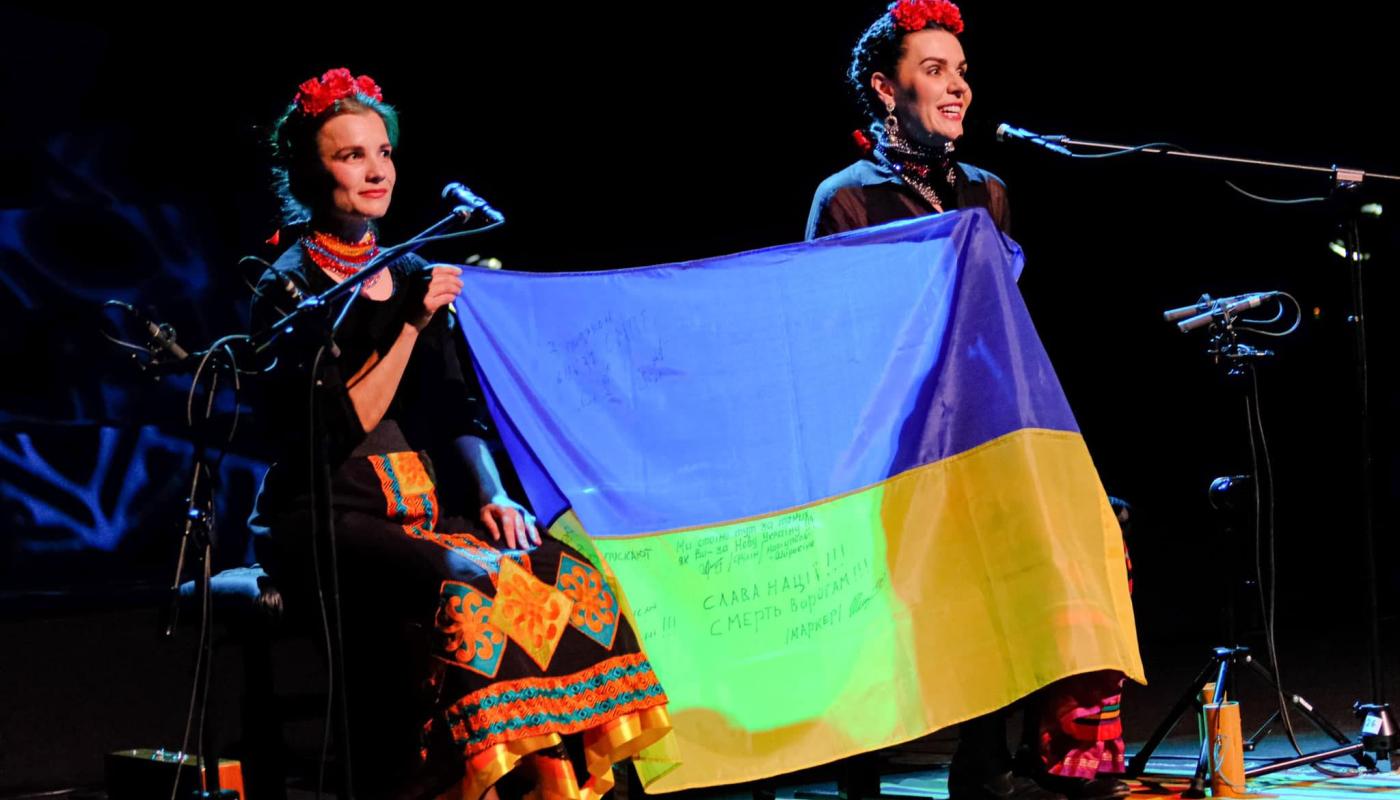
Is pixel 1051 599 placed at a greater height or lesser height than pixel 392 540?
lesser

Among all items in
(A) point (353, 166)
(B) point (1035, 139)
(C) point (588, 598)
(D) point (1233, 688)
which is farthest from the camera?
(D) point (1233, 688)

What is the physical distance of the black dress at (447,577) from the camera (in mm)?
2447

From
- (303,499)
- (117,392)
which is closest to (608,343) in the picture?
(303,499)

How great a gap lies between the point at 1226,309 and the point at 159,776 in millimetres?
2616

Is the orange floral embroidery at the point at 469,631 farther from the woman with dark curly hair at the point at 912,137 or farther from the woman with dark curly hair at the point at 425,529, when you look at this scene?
the woman with dark curly hair at the point at 912,137

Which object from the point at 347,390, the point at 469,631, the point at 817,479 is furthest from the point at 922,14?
the point at 469,631

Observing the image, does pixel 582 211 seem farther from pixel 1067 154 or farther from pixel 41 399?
pixel 1067 154

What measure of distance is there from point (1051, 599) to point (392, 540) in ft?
4.14

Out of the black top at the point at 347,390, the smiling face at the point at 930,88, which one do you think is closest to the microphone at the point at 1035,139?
the smiling face at the point at 930,88

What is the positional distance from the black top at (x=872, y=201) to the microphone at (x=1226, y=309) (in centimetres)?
57

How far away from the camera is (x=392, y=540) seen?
2.61 metres

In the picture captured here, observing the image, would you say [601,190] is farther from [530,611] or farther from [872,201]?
[530,611]

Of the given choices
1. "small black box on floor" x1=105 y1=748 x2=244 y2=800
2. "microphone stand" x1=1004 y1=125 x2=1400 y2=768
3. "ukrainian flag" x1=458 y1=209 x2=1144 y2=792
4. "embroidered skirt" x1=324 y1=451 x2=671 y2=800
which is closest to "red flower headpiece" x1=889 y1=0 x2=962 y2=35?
"microphone stand" x1=1004 y1=125 x2=1400 y2=768

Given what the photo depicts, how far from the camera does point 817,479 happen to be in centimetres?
307
